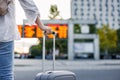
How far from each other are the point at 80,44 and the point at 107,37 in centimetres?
3458

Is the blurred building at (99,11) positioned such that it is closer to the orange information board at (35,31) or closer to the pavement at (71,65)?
the orange information board at (35,31)

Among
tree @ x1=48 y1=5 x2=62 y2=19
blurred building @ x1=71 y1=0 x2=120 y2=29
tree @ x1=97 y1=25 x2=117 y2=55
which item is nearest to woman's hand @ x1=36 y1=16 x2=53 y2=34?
tree @ x1=48 y1=5 x2=62 y2=19

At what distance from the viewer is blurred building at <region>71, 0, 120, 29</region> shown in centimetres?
13125

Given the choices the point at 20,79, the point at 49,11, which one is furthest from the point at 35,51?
the point at 20,79

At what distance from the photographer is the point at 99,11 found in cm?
13400

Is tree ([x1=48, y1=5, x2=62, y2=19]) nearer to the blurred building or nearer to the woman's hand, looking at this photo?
the blurred building

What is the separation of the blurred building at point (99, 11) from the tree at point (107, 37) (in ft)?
118

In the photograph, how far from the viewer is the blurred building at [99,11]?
431 feet

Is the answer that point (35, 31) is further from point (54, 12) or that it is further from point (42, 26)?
point (42, 26)

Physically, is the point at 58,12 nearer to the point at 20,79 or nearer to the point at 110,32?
the point at 110,32

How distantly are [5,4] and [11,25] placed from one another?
139 millimetres

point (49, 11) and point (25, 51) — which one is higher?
point (49, 11)

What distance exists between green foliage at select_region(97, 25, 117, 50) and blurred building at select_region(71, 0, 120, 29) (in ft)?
119

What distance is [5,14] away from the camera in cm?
286
